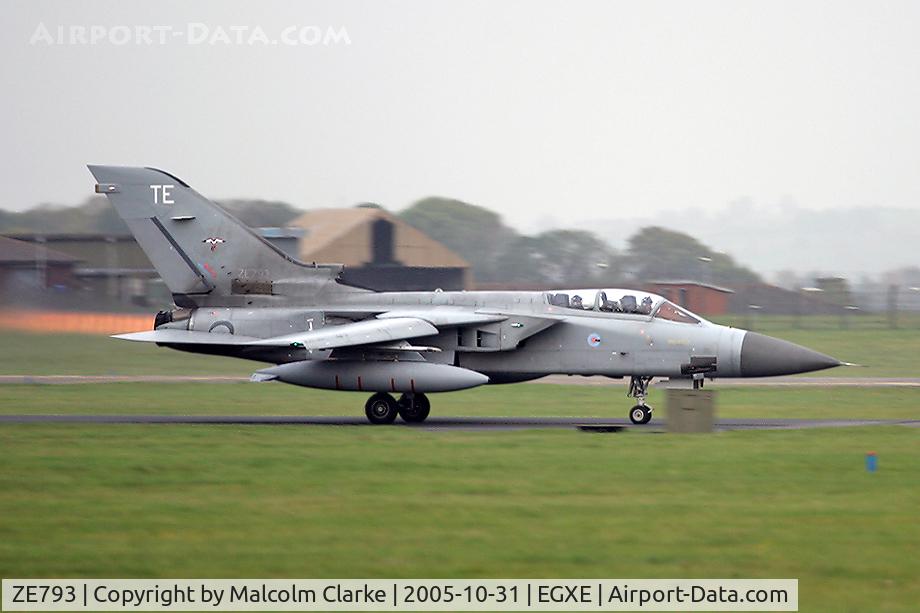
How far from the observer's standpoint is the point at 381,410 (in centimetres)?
2259

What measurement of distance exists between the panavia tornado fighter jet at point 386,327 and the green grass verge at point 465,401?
1.93 m

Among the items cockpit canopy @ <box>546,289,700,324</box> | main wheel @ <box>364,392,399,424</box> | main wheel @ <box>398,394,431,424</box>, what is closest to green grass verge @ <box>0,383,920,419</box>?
main wheel @ <box>398,394,431,424</box>

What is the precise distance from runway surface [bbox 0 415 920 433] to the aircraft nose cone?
0.93 metres

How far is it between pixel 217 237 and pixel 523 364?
6.13 meters

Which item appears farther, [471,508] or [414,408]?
[414,408]

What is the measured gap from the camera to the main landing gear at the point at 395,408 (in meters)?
22.6

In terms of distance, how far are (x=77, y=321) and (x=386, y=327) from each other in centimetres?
1225

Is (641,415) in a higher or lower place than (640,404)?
lower

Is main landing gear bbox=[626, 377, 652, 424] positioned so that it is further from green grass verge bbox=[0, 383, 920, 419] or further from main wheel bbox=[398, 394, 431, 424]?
main wheel bbox=[398, 394, 431, 424]

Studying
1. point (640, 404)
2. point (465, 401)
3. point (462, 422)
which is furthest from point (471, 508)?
point (465, 401)

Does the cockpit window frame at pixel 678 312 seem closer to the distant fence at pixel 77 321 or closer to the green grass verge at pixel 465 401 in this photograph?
the green grass verge at pixel 465 401
